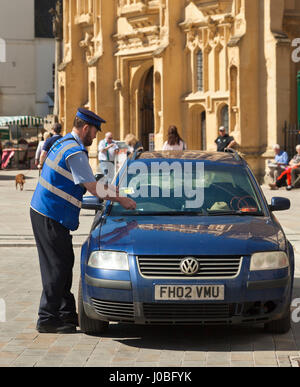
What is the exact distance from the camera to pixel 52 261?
8406 mm

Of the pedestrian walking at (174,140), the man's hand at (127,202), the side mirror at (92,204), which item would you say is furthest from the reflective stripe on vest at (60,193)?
the pedestrian walking at (174,140)

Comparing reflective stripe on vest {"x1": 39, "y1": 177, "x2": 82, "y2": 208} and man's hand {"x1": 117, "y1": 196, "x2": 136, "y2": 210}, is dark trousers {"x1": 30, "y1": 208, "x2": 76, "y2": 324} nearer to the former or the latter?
reflective stripe on vest {"x1": 39, "y1": 177, "x2": 82, "y2": 208}

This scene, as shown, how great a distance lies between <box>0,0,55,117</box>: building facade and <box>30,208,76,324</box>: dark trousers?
209ft

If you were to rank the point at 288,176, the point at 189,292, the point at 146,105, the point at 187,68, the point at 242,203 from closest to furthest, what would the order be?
the point at 189,292 → the point at 242,203 → the point at 288,176 → the point at 187,68 → the point at 146,105

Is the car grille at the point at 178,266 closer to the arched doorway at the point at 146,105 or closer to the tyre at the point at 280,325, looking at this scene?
the tyre at the point at 280,325

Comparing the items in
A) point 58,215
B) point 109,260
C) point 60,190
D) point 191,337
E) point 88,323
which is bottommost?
point 191,337

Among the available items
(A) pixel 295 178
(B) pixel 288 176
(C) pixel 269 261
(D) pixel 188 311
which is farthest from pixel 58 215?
(A) pixel 295 178

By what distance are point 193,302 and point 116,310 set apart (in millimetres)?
627

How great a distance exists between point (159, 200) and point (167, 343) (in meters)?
1.51

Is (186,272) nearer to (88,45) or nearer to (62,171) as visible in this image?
(62,171)

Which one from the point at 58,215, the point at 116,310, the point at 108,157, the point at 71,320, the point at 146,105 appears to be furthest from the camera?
the point at 146,105

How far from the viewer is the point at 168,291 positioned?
7578mm

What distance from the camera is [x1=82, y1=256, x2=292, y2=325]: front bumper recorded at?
759cm

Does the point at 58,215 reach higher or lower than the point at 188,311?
higher
